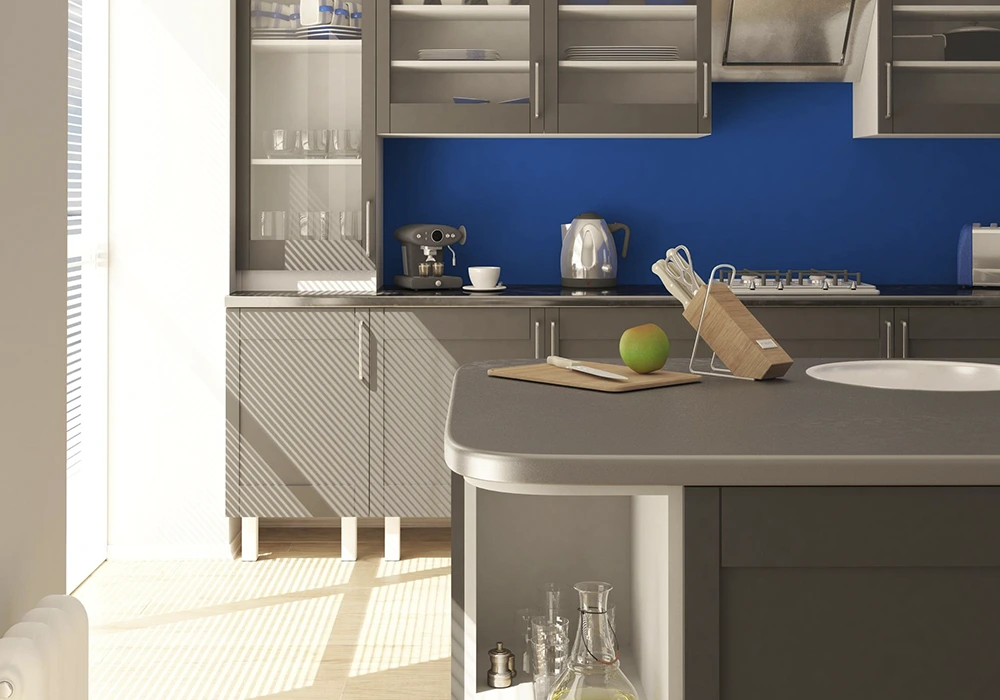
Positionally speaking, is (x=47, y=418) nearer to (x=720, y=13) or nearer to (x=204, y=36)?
(x=204, y=36)

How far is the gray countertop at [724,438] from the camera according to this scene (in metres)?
1.24

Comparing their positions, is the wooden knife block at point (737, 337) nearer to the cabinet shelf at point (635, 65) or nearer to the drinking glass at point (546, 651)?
the drinking glass at point (546, 651)

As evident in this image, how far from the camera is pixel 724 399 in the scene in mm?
1690

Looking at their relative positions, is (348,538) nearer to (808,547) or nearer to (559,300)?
(559,300)

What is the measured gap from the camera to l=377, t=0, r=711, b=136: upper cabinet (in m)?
3.78

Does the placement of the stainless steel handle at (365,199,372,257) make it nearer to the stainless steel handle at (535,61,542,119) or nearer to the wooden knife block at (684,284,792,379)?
the stainless steel handle at (535,61,542,119)

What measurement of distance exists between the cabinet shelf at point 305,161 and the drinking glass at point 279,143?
0.02 m

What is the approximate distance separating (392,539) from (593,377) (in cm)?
206

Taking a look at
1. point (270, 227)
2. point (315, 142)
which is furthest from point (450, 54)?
Result: point (270, 227)

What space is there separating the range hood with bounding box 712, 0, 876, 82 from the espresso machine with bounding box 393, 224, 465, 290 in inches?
47.5

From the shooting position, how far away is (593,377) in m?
1.91

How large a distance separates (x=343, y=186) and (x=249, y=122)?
0.40 metres

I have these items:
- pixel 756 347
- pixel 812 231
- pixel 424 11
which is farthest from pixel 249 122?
pixel 756 347

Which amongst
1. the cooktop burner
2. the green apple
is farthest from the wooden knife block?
the cooktop burner
